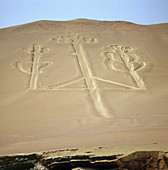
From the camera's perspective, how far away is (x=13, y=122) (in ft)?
11.3

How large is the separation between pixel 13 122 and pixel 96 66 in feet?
9.05

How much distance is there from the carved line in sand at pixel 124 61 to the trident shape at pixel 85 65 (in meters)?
0.53

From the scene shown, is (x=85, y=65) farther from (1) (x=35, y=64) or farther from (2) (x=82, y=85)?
(1) (x=35, y=64)

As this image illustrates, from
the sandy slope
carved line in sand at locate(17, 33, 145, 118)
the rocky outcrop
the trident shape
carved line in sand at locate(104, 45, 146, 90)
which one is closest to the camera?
the rocky outcrop

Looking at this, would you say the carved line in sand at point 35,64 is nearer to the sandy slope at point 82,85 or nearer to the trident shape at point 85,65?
the sandy slope at point 82,85

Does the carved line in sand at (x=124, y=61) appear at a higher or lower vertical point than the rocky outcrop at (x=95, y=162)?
higher

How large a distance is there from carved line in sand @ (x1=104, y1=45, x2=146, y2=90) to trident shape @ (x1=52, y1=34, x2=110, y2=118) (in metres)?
0.53

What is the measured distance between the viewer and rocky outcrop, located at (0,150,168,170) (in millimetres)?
2104

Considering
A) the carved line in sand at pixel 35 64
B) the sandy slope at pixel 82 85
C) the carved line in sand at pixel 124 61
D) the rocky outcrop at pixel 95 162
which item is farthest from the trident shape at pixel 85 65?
the rocky outcrop at pixel 95 162

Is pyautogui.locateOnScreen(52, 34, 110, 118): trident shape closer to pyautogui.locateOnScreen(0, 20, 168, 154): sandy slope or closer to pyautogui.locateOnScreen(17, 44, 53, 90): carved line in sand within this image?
pyautogui.locateOnScreen(0, 20, 168, 154): sandy slope

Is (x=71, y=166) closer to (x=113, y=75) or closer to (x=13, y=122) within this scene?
(x=13, y=122)

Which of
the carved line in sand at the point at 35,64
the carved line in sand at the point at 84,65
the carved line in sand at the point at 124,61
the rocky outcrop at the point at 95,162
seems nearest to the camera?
the rocky outcrop at the point at 95,162

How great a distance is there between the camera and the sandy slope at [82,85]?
2.92m

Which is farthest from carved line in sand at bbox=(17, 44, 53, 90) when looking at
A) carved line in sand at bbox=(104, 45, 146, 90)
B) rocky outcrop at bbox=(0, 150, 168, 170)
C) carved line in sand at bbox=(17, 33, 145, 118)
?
rocky outcrop at bbox=(0, 150, 168, 170)
